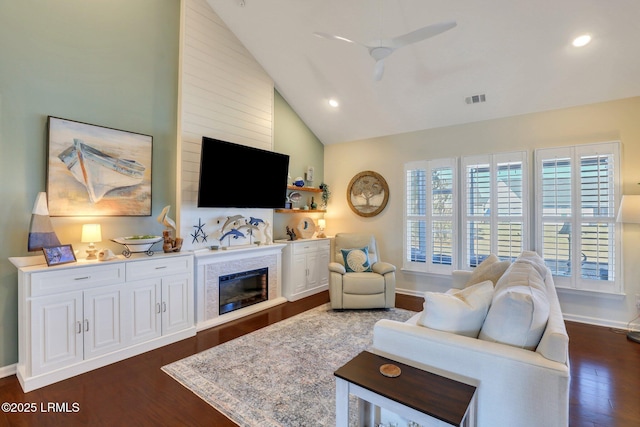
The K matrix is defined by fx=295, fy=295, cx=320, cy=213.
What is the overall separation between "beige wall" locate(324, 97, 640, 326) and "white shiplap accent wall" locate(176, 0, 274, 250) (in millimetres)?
1915

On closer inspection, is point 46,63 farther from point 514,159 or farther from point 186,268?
point 514,159

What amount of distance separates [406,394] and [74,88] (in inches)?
Result: 155

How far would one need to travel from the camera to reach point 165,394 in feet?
7.79

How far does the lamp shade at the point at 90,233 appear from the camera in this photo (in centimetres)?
294

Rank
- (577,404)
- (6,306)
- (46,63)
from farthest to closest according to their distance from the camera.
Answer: (46,63) → (6,306) → (577,404)

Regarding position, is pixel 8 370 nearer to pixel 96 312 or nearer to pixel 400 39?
pixel 96 312

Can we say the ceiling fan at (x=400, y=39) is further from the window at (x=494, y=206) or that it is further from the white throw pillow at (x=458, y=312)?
the window at (x=494, y=206)

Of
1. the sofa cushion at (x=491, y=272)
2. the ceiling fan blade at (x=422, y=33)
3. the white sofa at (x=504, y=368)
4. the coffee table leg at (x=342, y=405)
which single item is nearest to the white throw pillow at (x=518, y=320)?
the white sofa at (x=504, y=368)

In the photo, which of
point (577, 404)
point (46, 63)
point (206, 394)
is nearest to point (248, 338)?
point (206, 394)

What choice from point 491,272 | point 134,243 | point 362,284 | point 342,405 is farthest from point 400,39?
point 134,243

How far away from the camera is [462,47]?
3.54 metres

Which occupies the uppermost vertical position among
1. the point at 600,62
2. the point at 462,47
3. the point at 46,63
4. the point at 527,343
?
the point at 462,47

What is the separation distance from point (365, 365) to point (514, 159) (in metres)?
3.99

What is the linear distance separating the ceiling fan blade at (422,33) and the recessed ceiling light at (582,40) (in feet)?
6.43
